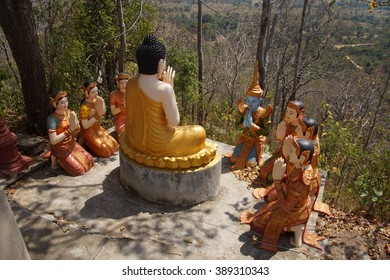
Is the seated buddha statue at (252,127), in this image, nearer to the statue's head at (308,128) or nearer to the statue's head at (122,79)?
the statue's head at (308,128)

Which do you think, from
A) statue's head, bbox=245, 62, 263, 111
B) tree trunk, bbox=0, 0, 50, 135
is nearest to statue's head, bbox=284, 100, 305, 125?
statue's head, bbox=245, 62, 263, 111

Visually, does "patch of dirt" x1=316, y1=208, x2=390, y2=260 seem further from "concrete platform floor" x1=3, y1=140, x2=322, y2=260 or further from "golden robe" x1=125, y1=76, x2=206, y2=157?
"golden robe" x1=125, y1=76, x2=206, y2=157

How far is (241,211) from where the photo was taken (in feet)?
17.5

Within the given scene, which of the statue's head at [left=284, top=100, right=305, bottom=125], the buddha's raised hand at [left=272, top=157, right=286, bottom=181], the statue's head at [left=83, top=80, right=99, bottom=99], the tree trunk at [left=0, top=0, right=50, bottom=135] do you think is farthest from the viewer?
the tree trunk at [left=0, top=0, right=50, bottom=135]

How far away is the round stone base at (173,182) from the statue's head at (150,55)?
1500mm

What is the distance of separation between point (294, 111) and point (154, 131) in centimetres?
220

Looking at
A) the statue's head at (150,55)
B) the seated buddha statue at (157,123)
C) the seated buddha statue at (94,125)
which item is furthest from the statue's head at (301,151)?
the seated buddha statue at (94,125)

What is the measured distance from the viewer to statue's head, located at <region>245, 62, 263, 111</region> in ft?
19.8

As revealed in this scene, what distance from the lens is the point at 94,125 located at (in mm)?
6699

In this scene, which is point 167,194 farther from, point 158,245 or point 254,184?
point 254,184

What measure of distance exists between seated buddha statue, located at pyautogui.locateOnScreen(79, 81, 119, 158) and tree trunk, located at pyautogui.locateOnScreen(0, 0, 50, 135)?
1348 millimetres

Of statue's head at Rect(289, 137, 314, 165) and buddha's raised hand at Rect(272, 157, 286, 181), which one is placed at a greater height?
statue's head at Rect(289, 137, 314, 165)

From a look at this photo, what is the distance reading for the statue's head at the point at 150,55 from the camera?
4676 millimetres

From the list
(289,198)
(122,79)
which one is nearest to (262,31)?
(122,79)
